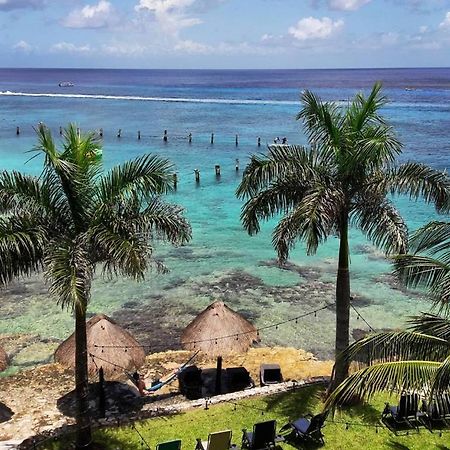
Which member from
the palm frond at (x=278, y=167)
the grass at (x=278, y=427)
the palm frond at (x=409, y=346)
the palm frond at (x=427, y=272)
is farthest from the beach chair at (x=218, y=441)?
the palm frond at (x=278, y=167)

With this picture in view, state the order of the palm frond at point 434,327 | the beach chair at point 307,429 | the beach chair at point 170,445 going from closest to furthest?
the palm frond at point 434,327 → the beach chair at point 170,445 → the beach chair at point 307,429

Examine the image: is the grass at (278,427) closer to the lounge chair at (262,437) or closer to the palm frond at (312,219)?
the lounge chair at (262,437)

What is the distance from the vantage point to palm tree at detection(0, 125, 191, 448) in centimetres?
1014

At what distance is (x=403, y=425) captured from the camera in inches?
504

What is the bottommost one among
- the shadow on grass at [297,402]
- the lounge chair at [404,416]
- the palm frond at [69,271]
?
the shadow on grass at [297,402]

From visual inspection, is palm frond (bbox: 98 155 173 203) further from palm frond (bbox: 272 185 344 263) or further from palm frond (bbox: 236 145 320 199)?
palm frond (bbox: 272 185 344 263)

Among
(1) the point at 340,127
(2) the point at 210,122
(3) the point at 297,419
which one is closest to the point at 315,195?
(1) the point at 340,127

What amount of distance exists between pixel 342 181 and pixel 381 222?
127 centimetres

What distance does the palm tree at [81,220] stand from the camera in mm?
10141

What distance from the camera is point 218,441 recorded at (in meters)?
11.4

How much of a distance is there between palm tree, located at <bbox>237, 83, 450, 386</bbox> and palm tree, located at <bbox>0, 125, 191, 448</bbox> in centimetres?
238

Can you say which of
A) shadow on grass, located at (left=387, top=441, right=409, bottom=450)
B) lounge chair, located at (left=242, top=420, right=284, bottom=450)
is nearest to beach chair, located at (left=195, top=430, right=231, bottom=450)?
lounge chair, located at (left=242, top=420, right=284, bottom=450)

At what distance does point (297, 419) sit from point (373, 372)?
19.1 feet

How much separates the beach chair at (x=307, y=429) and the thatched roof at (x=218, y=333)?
5155 mm
